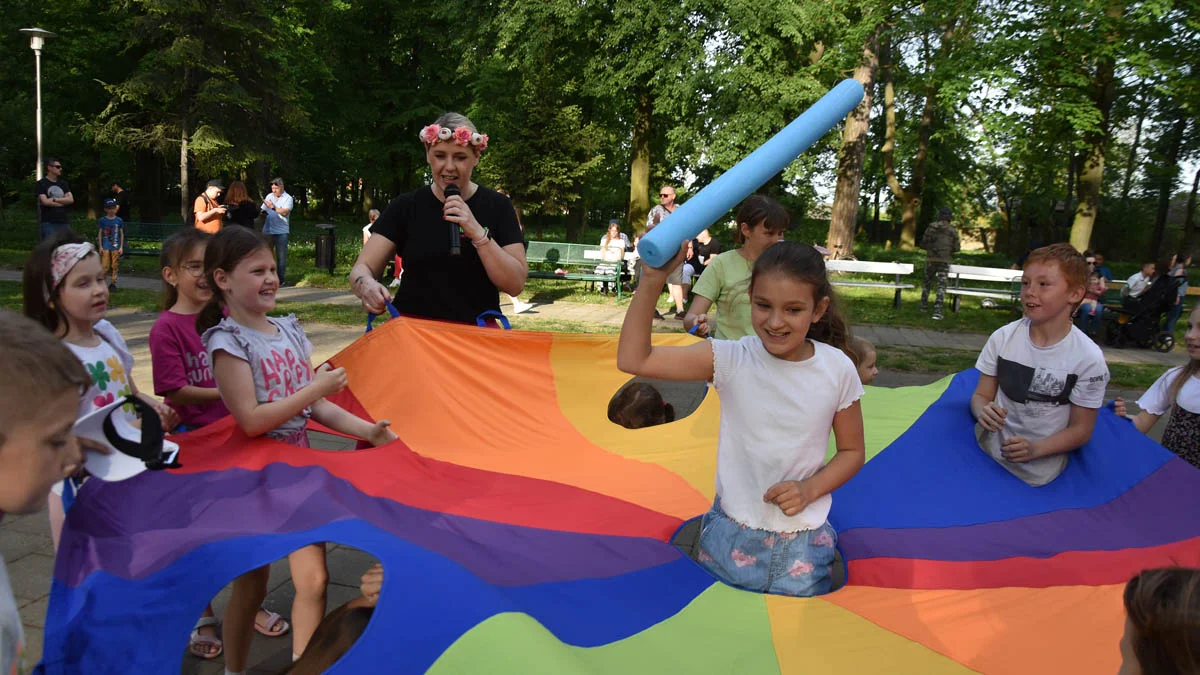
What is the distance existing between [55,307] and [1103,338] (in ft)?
44.2

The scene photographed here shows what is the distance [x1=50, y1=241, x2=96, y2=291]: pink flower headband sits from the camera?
2885mm

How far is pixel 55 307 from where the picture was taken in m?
2.94

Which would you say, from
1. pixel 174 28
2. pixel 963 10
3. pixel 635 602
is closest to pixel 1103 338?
pixel 963 10

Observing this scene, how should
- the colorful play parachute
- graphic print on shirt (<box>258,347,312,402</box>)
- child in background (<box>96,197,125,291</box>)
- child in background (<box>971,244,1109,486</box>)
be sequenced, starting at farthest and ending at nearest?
1. child in background (<box>96,197,125,291</box>)
2. child in background (<box>971,244,1109,486</box>)
3. graphic print on shirt (<box>258,347,312,402</box>)
4. the colorful play parachute

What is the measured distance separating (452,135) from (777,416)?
187 cm

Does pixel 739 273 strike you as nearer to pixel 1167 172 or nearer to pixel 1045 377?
pixel 1045 377

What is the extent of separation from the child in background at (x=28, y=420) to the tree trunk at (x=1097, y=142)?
49.8 ft

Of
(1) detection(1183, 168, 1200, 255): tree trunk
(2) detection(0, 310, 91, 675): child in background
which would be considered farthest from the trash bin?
(1) detection(1183, 168, 1200, 255): tree trunk

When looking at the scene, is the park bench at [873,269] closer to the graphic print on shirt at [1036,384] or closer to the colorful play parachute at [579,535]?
the colorful play parachute at [579,535]

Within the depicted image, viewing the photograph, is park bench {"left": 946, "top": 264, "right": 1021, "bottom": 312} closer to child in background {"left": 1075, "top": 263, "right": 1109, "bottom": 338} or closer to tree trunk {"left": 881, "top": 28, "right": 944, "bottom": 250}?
child in background {"left": 1075, "top": 263, "right": 1109, "bottom": 338}

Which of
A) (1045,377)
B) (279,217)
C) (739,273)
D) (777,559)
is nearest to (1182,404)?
(1045,377)

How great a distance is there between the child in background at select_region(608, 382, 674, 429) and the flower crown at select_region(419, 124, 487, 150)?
60.2 inches

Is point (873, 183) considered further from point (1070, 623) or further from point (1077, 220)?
point (1070, 623)

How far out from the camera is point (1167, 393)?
12.5 feet
